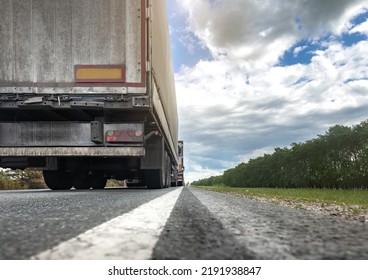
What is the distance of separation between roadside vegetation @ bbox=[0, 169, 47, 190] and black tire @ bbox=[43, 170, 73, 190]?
1362cm

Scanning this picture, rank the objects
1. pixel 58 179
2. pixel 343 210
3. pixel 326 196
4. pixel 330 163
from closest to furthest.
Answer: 1. pixel 343 210
2. pixel 326 196
3. pixel 58 179
4. pixel 330 163

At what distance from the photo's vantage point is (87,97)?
→ 6613 mm

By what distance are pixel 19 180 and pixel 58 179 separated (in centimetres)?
1661

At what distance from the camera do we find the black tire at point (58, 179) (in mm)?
10023

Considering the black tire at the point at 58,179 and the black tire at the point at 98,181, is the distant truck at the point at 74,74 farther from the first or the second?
the black tire at the point at 98,181

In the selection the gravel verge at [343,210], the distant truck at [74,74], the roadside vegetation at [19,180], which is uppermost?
the distant truck at [74,74]

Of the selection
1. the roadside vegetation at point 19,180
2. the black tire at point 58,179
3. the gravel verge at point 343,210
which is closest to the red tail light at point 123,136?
the gravel verge at point 343,210

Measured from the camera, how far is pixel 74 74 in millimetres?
6652

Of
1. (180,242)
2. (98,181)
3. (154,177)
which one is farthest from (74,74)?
(98,181)

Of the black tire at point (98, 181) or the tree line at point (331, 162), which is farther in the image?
the tree line at point (331, 162)

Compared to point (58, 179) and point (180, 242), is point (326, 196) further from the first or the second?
point (180, 242)

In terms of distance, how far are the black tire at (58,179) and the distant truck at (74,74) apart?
3313 millimetres
